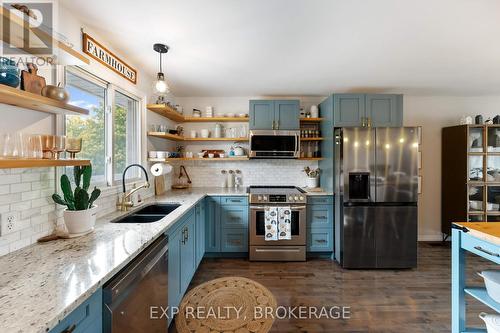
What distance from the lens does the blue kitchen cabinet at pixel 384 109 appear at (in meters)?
3.27

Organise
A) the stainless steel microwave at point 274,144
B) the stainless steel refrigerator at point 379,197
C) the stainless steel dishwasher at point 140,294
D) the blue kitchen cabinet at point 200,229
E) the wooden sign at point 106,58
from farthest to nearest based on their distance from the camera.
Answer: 1. the stainless steel microwave at point 274,144
2. the stainless steel refrigerator at point 379,197
3. the blue kitchen cabinet at point 200,229
4. the wooden sign at point 106,58
5. the stainless steel dishwasher at point 140,294

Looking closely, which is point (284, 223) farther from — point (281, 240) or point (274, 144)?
point (274, 144)

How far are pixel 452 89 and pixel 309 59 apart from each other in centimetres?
269

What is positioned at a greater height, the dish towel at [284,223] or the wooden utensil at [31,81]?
the wooden utensil at [31,81]

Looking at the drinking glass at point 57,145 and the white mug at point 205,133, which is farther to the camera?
the white mug at point 205,133

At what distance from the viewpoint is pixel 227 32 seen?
1.95 meters

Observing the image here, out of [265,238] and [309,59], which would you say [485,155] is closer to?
[309,59]

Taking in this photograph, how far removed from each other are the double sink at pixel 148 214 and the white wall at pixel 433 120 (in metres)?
4.02

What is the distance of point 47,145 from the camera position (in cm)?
127

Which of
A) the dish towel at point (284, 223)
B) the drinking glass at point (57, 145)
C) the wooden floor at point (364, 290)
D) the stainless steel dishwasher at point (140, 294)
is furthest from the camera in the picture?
the dish towel at point (284, 223)

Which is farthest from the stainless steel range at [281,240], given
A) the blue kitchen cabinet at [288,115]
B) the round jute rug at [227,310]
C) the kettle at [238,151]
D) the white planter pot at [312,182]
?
the round jute rug at [227,310]

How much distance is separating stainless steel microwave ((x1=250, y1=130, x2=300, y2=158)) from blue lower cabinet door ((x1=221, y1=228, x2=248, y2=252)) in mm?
1165

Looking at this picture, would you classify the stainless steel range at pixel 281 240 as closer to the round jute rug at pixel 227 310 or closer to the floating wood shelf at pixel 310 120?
the floating wood shelf at pixel 310 120

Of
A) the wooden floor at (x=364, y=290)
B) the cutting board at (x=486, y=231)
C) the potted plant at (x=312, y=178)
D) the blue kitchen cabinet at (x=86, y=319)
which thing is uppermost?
the potted plant at (x=312, y=178)
